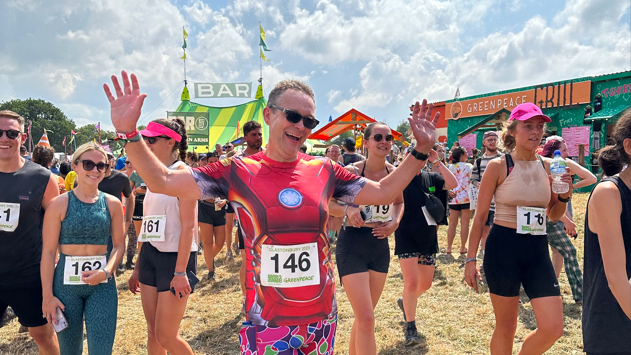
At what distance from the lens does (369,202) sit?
6.88 feet

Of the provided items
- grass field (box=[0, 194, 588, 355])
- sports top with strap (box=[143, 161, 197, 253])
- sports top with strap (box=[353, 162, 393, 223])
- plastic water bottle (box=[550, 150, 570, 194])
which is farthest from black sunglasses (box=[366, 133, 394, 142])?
grass field (box=[0, 194, 588, 355])

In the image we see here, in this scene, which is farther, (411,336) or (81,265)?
(411,336)

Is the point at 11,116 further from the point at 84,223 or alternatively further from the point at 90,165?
the point at 84,223

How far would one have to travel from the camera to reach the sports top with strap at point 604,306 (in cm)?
183

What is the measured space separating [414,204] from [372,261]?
1.33m

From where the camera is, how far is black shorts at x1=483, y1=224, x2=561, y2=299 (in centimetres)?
290

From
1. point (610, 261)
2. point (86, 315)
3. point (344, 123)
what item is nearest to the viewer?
point (610, 261)

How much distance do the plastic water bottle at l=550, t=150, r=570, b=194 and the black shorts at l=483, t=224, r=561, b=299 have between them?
544mm

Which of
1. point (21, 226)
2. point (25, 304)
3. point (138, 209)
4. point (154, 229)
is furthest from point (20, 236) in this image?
point (138, 209)

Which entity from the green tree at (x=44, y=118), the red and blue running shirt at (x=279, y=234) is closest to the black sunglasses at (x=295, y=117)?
the red and blue running shirt at (x=279, y=234)

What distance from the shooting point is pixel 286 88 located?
1912 millimetres

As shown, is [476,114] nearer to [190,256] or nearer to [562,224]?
[562,224]

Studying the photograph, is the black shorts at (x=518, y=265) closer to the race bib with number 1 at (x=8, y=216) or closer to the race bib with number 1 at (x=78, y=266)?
the race bib with number 1 at (x=78, y=266)

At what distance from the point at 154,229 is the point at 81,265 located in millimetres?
527
